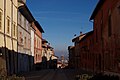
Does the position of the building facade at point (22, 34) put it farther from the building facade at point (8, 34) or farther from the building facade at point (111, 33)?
the building facade at point (111, 33)

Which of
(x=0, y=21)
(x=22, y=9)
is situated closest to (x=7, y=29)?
(x=0, y=21)

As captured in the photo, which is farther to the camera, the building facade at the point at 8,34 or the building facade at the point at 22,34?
the building facade at the point at 22,34

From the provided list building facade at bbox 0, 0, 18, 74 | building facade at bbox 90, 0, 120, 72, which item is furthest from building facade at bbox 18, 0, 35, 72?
building facade at bbox 90, 0, 120, 72

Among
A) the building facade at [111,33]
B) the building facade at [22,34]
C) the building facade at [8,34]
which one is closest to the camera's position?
the building facade at [111,33]

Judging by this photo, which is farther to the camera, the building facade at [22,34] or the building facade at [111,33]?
the building facade at [22,34]

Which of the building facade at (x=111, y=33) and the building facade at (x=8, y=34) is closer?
the building facade at (x=111, y=33)

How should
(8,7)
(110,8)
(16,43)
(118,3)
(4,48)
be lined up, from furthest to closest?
1. (16,43)
2. (8,7)
3. (4,48)
4. (110,8)
5. (118,3)

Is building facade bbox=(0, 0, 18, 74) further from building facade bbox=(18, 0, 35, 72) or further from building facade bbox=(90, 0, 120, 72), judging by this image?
building facade bbox=(90, 0, 120, 72)

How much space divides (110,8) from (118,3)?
292 centimetres

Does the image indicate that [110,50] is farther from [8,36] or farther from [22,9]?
[22,9]

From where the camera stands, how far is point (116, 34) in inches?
864

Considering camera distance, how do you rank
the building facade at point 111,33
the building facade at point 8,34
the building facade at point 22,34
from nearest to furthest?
1. the building facade at point 111,33
2. the building facade at point 8,34
3. the building facade at point 22,34

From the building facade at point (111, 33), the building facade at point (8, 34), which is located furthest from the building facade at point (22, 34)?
the building facade at point (111, 33)

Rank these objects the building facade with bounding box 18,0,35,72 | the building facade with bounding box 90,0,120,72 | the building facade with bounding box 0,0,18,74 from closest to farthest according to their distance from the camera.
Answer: the building facade with bounding box 90,0,120,72 < the building facade with bounding box 0,0,18,74 < the building facade with bounding box 18,0,35,72
